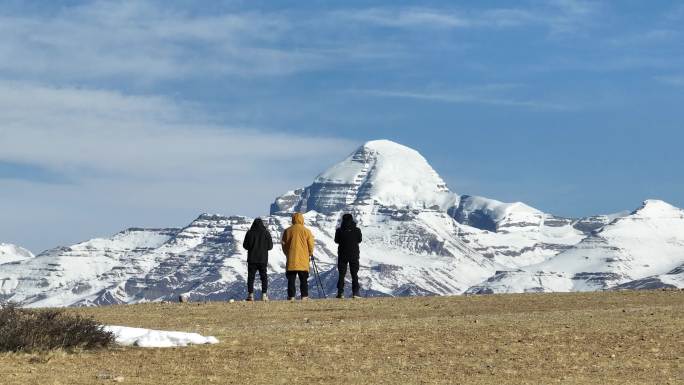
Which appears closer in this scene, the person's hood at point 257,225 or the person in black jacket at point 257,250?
the person in black jacket at point 257,250

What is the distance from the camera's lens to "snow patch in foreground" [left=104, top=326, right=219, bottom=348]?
2233 centimetres

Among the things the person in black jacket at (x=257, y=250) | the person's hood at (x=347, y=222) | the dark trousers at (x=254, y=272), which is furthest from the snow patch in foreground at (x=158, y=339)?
the person's hood at (x=347, y=222)

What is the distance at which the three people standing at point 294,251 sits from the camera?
116 feet

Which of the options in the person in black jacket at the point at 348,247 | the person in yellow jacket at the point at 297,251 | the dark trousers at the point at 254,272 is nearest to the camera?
the dark trousers at the point at 254,272

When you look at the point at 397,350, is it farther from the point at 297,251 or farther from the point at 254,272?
the point at 297,251

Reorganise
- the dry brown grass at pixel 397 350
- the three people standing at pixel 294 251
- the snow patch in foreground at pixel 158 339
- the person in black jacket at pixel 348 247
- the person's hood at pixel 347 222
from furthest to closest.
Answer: the person in black jacket at pixel 348 247 → the person's hood at pixel 347 222 → the three people standing at pixel 294 251 → the snow patch in foreground at pixel 158 339 → the dry brown grass at pixel 397 350

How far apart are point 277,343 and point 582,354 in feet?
16.3

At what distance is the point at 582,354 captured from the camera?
20844 mm

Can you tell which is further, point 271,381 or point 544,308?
point 544,308

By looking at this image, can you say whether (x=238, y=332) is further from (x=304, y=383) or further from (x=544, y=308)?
(x=544, y=308)

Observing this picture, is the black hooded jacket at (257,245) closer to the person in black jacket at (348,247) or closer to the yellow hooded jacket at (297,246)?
the yellow hooded jacket at (297,246)

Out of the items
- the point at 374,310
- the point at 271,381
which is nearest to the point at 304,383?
the point at 271,381

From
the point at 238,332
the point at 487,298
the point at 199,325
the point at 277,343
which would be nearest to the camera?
the point at 277,343

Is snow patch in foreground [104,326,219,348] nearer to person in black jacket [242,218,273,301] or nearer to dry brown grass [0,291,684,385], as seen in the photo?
dry brown grass [0,291,684,385]
